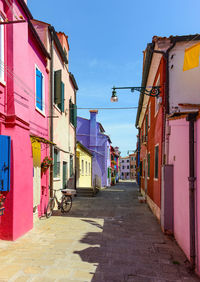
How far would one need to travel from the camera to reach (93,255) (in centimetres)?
477

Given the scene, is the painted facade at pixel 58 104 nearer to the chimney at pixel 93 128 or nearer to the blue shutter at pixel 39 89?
the blue shutter at pixel 39 89

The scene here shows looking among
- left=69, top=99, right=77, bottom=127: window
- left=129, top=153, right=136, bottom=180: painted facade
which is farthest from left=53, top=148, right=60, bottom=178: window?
left=129, top=153, right=136, bottom=180: painted facade

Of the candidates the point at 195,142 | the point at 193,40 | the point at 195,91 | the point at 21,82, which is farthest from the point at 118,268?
the point at 193,40

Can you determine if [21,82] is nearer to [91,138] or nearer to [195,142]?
[195,142]

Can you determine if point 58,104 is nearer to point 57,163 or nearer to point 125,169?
point 57,163

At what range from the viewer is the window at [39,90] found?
809 cm

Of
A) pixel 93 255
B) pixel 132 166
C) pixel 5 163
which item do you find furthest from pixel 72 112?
pixel 132 166

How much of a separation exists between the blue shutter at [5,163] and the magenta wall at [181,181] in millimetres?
4239

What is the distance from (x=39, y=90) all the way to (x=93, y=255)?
604 centimetres

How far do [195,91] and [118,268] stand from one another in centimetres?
582

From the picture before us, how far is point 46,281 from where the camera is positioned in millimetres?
3619

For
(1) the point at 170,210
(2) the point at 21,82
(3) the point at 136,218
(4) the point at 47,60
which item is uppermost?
(4) the point at 47,60

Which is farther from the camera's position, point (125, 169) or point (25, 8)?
point (125, 169)

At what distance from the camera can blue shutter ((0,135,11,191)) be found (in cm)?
526
